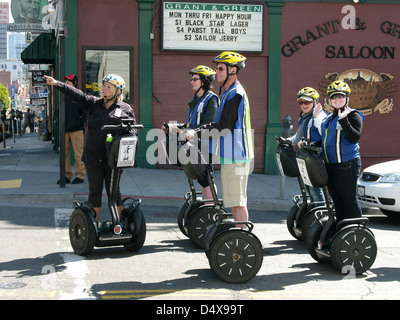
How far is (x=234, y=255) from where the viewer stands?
5.62 metres

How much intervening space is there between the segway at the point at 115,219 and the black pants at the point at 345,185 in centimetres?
214

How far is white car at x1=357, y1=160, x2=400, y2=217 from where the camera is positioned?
9195mm

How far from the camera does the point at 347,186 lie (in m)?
6.11

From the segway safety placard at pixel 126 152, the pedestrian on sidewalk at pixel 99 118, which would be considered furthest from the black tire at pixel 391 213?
the segway safety placard at pixel 126 152

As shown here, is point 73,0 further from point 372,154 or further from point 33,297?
point 33,297

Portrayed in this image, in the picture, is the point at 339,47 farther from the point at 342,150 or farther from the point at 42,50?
the point at 42,50

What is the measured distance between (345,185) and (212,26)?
9414 mm

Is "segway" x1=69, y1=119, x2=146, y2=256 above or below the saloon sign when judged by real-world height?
below

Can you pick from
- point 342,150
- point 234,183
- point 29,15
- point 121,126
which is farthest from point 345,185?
point 29,15

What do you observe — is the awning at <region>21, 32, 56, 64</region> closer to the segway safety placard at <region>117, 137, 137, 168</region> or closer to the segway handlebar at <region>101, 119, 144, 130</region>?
the segway handlebar at <region>101, 119, 144, 130</region>

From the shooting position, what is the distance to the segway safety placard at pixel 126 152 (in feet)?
20.7

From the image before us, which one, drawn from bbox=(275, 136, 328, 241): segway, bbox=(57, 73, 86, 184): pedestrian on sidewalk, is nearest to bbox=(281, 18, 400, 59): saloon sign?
bbox=(57, 73, 86, 184): pedestrian on sidewalk

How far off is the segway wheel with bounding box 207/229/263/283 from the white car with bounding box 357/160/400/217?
14.0ft

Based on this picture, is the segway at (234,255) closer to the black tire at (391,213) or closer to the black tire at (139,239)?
the black tire at (139,239)
